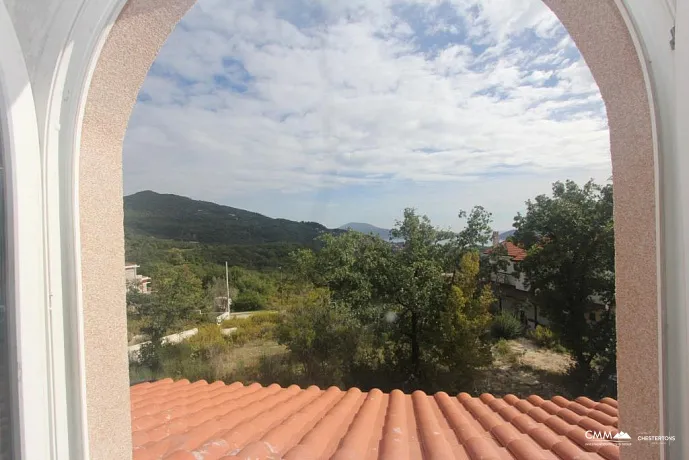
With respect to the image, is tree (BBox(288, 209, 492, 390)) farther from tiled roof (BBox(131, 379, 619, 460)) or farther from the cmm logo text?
the cmm logo text

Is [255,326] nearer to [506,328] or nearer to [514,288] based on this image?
[506,328]

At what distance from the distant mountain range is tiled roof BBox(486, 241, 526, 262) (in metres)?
3.30

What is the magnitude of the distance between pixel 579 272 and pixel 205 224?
1360 cm

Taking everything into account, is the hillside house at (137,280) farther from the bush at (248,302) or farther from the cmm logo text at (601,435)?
the cmm logo text at (601,435)

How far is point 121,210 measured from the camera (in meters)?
1.12

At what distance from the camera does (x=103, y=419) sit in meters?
1.02

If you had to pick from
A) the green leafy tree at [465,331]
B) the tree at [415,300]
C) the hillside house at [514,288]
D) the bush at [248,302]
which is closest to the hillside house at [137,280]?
the bush at [248,302]

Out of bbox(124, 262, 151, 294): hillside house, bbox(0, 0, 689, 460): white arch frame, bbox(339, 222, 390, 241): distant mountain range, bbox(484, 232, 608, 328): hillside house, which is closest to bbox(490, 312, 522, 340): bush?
bbox(484, 232, 608, 328): hillside house

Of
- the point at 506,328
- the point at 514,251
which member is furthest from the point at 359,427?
the point at 514,251

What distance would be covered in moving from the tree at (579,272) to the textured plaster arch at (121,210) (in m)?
10.4

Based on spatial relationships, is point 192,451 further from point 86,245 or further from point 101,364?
point 86,245

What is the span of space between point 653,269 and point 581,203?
36.4ft

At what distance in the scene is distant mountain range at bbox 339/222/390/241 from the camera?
11.0m

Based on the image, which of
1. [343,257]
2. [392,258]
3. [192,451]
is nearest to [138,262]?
[343,257]
